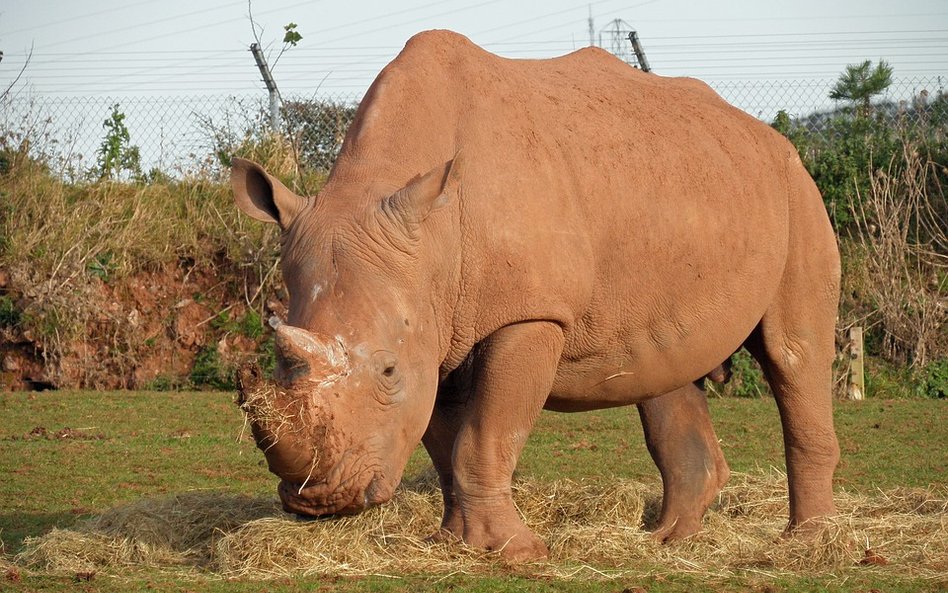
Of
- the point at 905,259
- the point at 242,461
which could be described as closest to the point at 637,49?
the point at 905,259

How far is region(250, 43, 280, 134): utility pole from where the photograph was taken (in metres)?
17.4

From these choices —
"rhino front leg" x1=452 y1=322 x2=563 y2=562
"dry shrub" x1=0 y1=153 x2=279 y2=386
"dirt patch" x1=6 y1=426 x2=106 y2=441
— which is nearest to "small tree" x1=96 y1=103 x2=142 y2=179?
"dry shrub" x1=0 y1=153 x2=279 y2=386

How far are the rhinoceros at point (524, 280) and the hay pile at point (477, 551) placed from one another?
276mm

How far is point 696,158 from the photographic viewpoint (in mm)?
7441

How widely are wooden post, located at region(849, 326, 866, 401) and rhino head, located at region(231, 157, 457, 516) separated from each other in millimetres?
9415

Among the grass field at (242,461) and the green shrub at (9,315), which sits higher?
the green shrub at (9,315)

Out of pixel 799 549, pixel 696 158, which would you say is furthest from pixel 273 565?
pixel 696 158

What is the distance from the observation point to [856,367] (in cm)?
1451

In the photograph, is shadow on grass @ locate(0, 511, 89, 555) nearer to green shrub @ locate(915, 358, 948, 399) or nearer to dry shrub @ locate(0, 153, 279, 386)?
dry shrub @ locate(0, 153, 279, 386)

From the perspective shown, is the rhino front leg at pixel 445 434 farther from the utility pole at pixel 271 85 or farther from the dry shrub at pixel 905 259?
the utility pole at pixel 271 85

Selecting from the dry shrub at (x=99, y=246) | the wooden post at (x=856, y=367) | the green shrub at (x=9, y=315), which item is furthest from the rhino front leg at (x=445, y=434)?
the green shrub at (x=9, y=315)

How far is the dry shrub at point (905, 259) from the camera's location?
599 inches

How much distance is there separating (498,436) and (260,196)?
1.68 meters

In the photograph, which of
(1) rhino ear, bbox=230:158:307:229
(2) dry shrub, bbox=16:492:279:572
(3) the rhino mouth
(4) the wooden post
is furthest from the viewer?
(4) the wooden post
